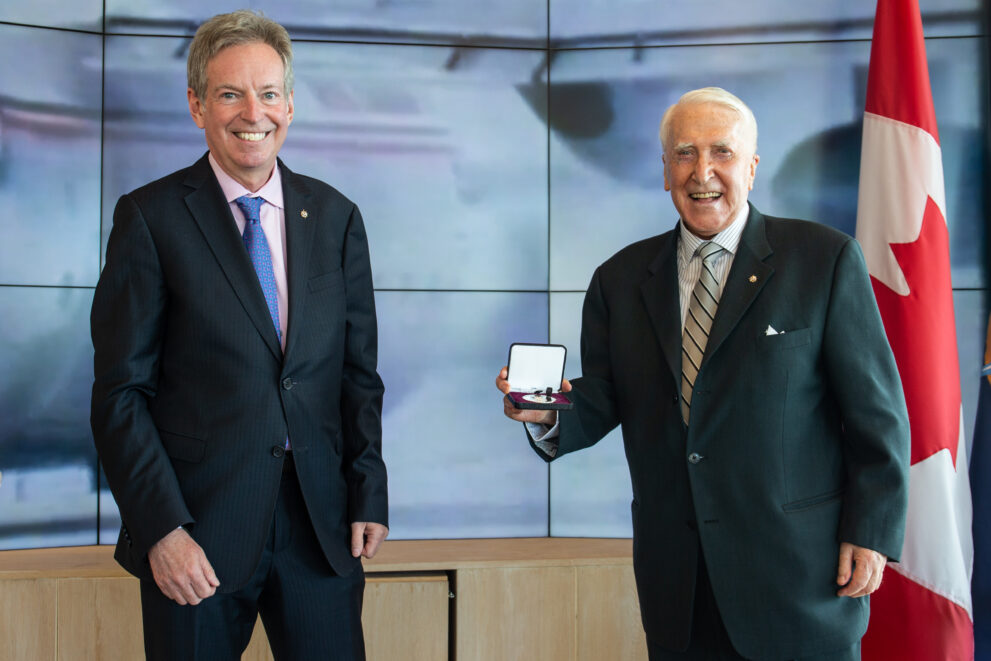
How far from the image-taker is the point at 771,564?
5.86 feet

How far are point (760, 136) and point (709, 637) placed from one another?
2.33m

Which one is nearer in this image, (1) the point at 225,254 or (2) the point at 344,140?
(1) the point at 225,254

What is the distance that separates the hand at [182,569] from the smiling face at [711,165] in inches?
52.6

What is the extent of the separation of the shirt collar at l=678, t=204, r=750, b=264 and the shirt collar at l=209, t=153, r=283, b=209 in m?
0.99

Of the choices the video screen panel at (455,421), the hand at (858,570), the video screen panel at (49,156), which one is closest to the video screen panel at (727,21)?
the video screen panel at (455,421)

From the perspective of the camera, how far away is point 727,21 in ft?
11.5

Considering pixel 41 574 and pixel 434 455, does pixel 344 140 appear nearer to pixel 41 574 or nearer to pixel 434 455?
pixel 434 455

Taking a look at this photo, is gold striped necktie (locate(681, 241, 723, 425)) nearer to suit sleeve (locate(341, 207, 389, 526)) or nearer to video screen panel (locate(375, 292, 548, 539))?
suit sleeve (locate(341, 207, 389, 526))

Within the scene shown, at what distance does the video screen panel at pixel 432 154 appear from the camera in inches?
136

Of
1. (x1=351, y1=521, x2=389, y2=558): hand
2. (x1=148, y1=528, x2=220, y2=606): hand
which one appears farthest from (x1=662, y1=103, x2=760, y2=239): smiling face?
(x1=148, y1=528, x2=220, y2=606): hand

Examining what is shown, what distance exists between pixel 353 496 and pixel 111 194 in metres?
2.07

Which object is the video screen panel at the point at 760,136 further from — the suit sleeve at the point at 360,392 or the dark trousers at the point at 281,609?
the dark trousers at the point at 281,609

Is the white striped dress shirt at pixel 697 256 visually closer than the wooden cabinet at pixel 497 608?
Yes

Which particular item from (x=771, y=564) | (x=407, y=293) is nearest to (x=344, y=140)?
(x=407, y=293)
